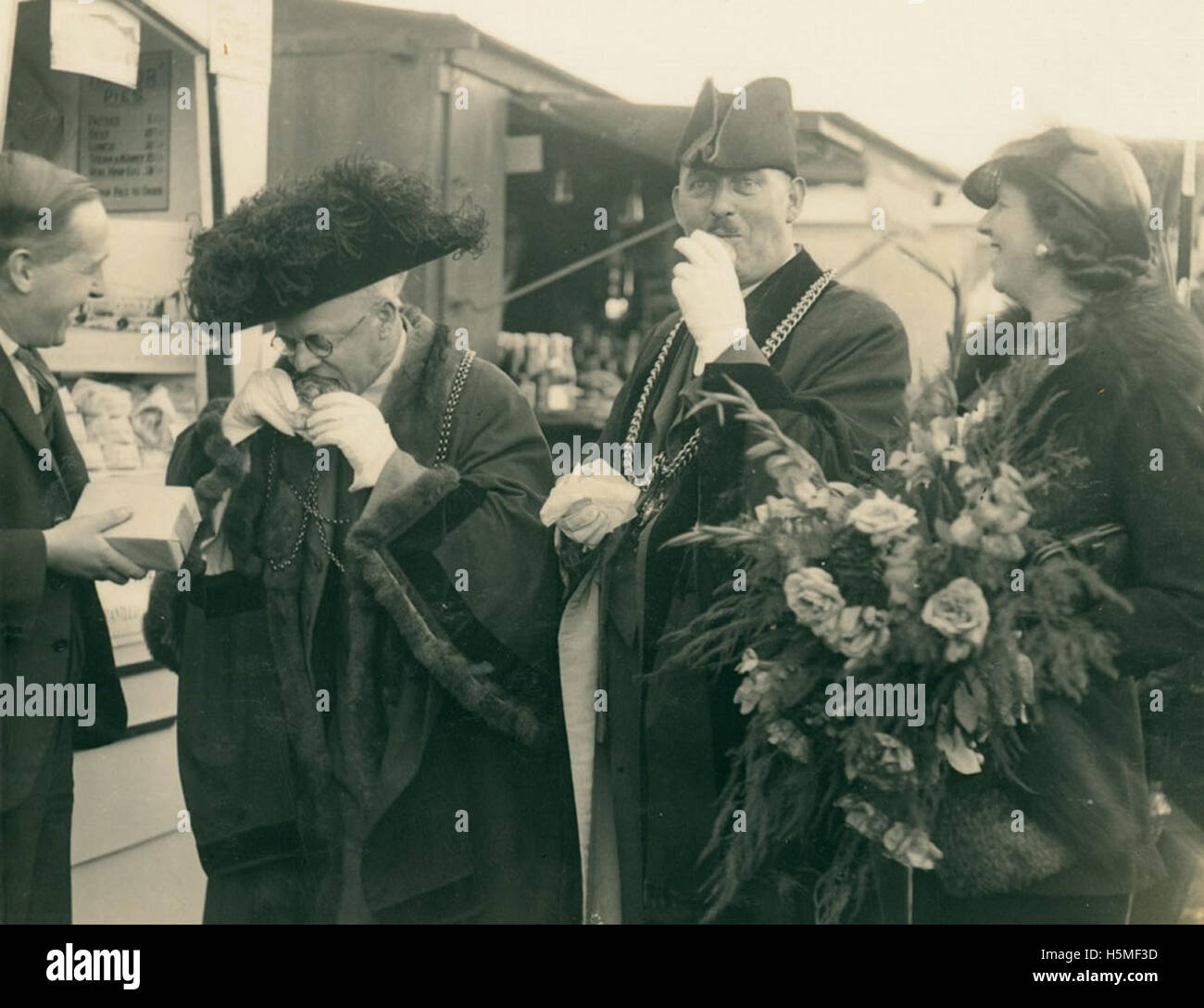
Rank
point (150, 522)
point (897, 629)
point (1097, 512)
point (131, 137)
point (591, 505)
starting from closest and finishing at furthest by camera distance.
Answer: point (897, 629) → point (1097, 512) → point (591, 505) → point (150, 522) → point (131, 137)

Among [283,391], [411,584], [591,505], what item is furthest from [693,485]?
[283,391]

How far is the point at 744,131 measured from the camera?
364 cm

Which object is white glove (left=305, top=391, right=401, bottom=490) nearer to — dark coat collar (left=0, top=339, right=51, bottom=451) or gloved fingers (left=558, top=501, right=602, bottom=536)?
gloved fingers (left=558, top=501, right=602, bottom=536)

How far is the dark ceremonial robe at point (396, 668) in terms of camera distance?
3.64 m

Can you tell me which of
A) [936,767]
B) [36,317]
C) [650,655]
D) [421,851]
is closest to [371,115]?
[36,317]

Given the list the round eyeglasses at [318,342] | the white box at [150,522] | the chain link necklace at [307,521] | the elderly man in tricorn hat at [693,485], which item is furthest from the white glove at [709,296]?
the white box at [150,522]

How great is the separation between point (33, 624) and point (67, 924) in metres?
0.84

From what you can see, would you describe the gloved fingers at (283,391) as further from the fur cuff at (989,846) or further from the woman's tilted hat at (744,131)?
A: the fur cuff at (989,846)

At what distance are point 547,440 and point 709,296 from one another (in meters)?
0.59

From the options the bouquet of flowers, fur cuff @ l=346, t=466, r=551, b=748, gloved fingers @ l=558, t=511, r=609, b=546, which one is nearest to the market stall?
fur cuff @ l=346, t=466, r=551, b=748

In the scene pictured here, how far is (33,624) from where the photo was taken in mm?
3730

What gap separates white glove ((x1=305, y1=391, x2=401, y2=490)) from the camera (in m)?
3.63

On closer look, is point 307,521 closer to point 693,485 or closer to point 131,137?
point 693,485
